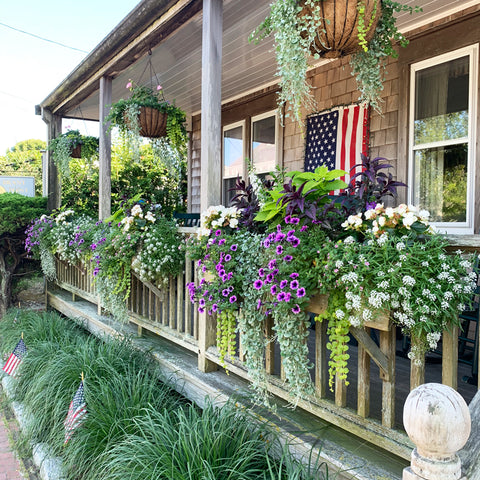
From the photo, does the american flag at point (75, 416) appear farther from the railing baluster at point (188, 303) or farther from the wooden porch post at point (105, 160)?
the wooden porch post at point (105, 160)

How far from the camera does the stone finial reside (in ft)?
3.09

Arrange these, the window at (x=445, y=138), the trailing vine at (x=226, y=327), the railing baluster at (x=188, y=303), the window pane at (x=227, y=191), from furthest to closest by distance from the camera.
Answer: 1. the window pane at (x=227, y=191)
2. the window at (x=445, y=138)
3. the railing baluster at (x=188, y=303)
4. the trailing vine at (x=226, y=327)

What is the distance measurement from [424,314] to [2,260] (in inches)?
276

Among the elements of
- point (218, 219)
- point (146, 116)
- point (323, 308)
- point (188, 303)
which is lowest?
point (188, 303)

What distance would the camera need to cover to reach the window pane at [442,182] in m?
3.57

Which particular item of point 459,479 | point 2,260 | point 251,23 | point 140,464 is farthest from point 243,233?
point 2,260

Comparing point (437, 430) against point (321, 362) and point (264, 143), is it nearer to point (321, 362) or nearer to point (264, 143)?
point (321, 362)

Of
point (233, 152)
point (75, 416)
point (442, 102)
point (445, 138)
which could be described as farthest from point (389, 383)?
point (233, 152)

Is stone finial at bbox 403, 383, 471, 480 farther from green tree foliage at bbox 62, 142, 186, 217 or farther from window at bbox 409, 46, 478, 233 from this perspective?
green tree foliage at bbox 62, 142, 186, 217

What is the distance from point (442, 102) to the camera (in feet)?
12.1

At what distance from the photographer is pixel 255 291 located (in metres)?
2.13

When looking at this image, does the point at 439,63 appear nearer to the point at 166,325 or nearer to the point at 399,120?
the point at 399,120

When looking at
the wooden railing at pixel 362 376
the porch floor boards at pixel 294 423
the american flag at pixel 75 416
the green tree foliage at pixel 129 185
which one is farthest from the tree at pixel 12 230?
the american flag at pixel 75 416

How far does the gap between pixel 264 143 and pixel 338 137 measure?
55.8 inches
